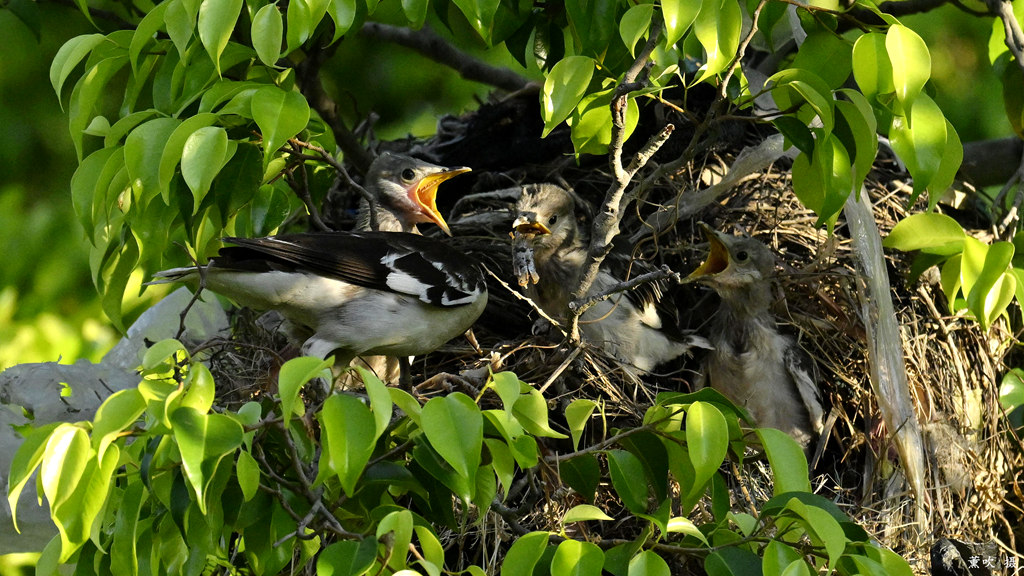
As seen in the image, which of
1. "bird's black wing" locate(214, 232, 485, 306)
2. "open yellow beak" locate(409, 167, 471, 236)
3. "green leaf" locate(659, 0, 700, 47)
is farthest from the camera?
"open yellow beak" locate(409, 167, 471, 236)

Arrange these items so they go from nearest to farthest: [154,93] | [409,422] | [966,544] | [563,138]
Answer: [409,422] < [154,93] < [966,544] < [563,138]

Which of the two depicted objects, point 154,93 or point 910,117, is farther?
point 154,93

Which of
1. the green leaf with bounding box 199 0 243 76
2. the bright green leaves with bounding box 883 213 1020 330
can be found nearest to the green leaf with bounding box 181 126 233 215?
the green leaf with bounding box 199 0 243 76

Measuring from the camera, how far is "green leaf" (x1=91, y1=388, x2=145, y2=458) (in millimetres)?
1369

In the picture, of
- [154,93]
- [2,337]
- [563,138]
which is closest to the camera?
[154,93]

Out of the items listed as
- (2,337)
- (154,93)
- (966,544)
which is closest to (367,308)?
(154,93)

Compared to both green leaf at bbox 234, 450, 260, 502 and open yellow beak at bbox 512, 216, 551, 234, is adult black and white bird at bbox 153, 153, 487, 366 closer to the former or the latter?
open yellow beak at bbox 512, 216, 551, 234

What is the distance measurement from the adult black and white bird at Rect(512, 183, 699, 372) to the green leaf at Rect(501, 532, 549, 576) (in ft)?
4.07

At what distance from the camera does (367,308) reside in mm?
2453

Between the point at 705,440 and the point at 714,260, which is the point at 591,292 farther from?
the point at 705,440

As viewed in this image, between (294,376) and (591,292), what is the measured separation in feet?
5.16

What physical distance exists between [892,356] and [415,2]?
4.58ft

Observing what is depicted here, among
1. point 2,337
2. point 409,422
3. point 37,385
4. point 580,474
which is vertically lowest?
point 2,337

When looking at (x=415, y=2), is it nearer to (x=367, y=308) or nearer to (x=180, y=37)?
(x=180, y=37)
